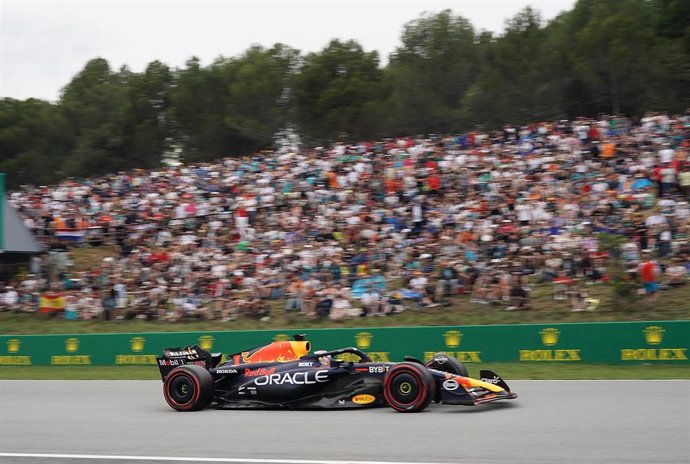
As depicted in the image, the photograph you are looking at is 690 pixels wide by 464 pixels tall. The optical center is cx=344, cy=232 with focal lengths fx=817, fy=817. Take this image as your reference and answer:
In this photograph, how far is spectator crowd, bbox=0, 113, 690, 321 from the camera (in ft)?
64.8

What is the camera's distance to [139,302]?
2347 cm

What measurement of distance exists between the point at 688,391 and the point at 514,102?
30345 mm

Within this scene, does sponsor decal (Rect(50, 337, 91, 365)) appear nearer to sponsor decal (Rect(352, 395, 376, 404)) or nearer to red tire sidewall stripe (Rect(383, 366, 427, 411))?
sponsor decal (Rect(352, 395, 376, 404))

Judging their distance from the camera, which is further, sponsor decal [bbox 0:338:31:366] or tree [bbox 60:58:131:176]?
tree [bbox 60:58:131:176]

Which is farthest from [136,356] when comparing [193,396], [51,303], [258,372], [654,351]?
[654,351]

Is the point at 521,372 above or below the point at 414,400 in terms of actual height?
below

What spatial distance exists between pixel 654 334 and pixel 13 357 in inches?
616

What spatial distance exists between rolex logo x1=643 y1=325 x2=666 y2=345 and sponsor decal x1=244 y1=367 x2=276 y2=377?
25.6ft

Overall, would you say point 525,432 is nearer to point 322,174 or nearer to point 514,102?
point 322,174

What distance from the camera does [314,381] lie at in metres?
10.9

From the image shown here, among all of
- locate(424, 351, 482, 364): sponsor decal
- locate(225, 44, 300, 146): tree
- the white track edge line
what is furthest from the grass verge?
locate(225, 44, 300, 146): tree

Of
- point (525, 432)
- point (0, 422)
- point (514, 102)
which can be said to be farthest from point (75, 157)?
point (525, 432)

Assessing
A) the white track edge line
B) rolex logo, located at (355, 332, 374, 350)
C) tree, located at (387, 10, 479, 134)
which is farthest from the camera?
tree, located at (387, 10, 479, 134)

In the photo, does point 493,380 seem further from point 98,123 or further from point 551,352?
point 98,123
